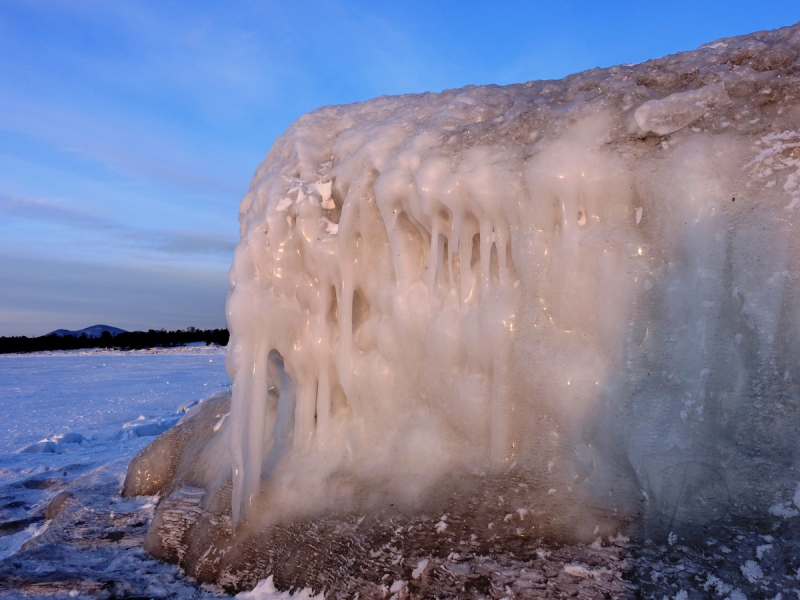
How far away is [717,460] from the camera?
193cm

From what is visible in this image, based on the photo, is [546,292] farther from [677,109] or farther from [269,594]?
[269,594]

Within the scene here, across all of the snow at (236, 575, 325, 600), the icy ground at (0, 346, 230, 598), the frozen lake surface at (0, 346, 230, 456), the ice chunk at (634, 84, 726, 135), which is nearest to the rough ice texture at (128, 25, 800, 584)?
the ice chunk at (634, 84, 726, 135)

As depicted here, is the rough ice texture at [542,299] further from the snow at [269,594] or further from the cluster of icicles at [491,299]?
the snow at [269,594]

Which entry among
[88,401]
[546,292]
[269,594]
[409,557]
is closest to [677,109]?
[546,292]

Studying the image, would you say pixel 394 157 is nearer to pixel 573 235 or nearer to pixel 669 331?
pixel 573 235

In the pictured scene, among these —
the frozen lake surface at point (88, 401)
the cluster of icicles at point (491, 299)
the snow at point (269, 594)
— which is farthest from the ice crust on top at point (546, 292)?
the frozen lake surface at point (88, 401)

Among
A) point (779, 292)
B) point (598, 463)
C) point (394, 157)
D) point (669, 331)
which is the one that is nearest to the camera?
point (779, 292)

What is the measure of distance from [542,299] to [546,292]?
0.11 feet

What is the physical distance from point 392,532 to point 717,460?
1.26 meters

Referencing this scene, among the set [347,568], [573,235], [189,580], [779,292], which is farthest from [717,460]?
[189,580]

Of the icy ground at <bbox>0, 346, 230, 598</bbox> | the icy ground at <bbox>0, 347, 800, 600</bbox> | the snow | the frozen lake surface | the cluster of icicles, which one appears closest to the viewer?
the icy ground at <bbox>0, 347, 800, 600</bbox>

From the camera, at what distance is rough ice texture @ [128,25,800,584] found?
1.90 m

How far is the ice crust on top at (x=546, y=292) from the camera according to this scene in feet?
6.24

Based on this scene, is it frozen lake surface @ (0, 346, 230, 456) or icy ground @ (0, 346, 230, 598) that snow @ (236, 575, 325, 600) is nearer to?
icy ground @ (0, 346, 230, 598)
